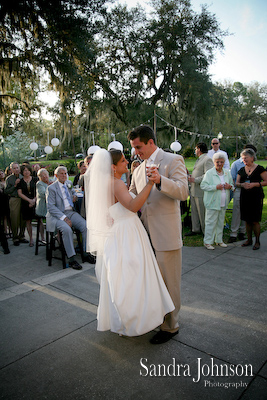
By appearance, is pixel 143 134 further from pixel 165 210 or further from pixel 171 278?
pixel 171 278

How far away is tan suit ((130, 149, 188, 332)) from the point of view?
260 cm

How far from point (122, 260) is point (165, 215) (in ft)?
1.93

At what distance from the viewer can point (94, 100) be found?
854 inches

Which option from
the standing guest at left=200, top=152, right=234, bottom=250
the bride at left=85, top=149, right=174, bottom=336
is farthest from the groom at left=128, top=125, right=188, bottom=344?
the standing guest at left=200, top=152, right=234, bottom=250

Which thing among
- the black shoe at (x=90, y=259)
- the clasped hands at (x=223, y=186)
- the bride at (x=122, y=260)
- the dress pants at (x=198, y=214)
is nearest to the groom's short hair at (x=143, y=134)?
the bride at (x=122, y=260)

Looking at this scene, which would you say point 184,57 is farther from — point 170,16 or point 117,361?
point 117,361

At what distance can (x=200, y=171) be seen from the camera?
6262 mm

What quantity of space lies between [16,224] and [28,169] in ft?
4.54

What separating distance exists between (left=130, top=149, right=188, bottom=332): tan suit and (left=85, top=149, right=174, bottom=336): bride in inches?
4.1

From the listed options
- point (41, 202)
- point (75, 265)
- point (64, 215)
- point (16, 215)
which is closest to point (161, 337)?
point (75, 265)

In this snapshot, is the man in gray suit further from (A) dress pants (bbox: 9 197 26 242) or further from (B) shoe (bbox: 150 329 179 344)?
(A) dress pants (bbox: 9 197 26 242)

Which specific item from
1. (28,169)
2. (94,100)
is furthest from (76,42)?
(28,169)

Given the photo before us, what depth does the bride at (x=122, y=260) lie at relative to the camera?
2545mm

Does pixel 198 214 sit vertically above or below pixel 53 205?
below
